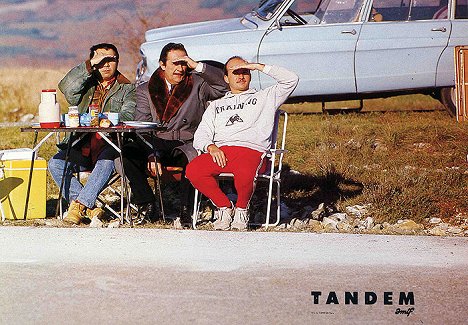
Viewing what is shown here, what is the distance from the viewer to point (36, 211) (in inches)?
361

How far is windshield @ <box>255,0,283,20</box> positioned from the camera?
13.5 metres

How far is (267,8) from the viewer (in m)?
13.7

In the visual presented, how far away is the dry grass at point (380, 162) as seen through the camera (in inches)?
405

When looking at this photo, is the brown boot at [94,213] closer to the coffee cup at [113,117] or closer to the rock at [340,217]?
the coffee cup at [113,117]

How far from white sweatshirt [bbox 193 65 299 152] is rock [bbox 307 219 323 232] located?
41.3 inches

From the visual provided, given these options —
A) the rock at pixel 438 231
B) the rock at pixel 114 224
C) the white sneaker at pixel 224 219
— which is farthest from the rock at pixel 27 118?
the white sneaker at pixel 224 219

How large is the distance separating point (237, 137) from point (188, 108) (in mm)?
A: 649

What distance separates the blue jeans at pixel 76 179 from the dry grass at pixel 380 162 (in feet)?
5.58

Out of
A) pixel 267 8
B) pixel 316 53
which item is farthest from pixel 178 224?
pixel 267 8

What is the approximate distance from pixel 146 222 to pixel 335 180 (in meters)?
2.38

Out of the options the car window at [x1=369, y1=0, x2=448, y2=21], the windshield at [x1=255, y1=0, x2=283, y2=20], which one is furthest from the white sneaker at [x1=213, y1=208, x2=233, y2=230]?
the car window at [x1=369, y1=0, x2=448, y2=21]

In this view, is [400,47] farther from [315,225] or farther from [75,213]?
[75,213]

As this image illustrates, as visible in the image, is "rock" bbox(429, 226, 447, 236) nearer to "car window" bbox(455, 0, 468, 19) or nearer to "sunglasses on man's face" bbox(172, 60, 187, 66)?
"sunglasses on man's face" bbox(172, 60, 187, 66)

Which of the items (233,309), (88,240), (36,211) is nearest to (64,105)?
(36,211)
